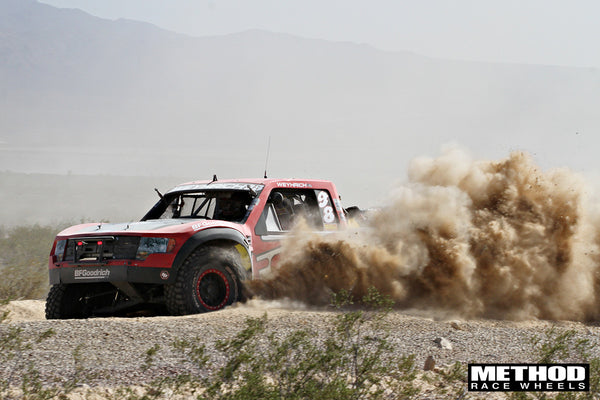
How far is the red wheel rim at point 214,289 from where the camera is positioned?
8.87 meters

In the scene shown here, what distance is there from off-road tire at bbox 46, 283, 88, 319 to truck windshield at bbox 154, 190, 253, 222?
4.90 ft

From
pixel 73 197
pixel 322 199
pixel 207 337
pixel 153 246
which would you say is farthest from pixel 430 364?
pixel 73 197

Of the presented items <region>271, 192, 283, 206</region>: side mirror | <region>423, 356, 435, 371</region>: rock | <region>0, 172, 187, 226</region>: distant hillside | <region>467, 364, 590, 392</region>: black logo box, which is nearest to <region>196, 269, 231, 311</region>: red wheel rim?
<region>271, 192, 283, 206</region>: side mirror

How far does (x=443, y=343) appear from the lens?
24.6 ft

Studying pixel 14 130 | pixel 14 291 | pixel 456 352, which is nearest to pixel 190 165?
pixel 14 130

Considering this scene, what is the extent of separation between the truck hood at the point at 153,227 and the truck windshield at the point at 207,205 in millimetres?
421

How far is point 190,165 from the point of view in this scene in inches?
3775

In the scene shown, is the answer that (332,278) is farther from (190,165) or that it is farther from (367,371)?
(190,165)

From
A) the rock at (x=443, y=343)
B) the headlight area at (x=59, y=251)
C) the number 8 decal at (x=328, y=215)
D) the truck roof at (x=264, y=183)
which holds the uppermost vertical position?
the truck roof at (x=264, y=183)

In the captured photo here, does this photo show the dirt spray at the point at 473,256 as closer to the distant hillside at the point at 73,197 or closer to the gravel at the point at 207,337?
the gravel at the point at 207,337

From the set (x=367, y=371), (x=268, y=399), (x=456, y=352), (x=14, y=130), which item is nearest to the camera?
(x=268, y=399)

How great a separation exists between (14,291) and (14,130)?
387ft

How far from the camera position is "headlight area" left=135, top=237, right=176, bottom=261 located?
8.60 meters

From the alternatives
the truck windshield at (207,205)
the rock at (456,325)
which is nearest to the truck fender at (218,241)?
the truck windshield at (207,205)
